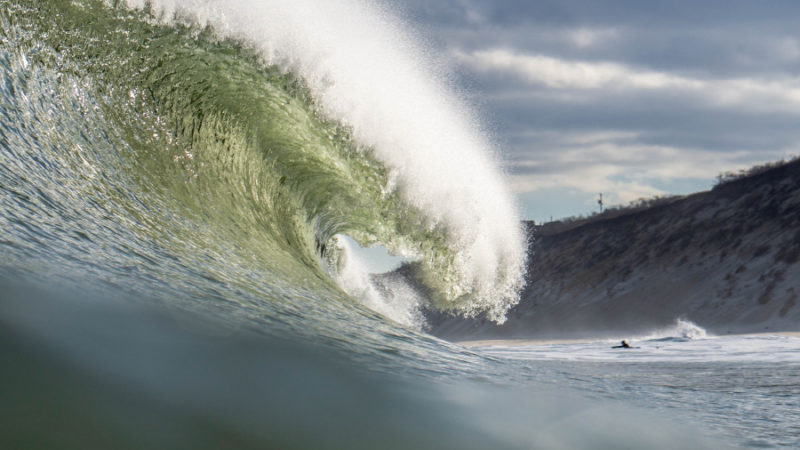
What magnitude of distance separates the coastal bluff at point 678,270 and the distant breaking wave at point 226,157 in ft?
84.6

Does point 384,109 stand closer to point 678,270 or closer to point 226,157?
point 226,157

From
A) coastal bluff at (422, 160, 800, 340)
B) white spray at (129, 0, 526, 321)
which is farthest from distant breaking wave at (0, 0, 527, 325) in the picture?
coastal bluff at (422, 160, 800, 340)

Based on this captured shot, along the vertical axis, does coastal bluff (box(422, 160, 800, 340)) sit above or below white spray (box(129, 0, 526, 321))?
above

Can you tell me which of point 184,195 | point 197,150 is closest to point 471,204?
point 197,150

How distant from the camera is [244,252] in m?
4.23

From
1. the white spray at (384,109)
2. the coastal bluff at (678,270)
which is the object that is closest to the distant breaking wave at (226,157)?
the white spray at (384,109)

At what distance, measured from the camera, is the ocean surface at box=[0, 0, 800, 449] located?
167 centimetres

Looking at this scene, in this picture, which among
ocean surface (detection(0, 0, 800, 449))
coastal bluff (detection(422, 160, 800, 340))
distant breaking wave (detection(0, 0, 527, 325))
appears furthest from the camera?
coastal bluff (detection(422, 160, 800, 340))

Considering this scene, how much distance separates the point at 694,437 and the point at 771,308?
32.1 metres

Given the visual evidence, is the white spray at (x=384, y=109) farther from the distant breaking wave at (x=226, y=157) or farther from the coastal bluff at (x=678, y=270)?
the coastal bluff at (x=678, y=270)

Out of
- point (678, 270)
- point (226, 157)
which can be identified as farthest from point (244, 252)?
point (678, 270)

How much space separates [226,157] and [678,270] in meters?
36.1

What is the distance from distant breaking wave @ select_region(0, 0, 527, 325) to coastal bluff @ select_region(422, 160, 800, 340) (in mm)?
25784

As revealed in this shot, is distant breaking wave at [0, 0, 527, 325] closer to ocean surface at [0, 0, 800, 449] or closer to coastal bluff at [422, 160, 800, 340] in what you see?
ocean surface at [0, 0, 800, 449]
